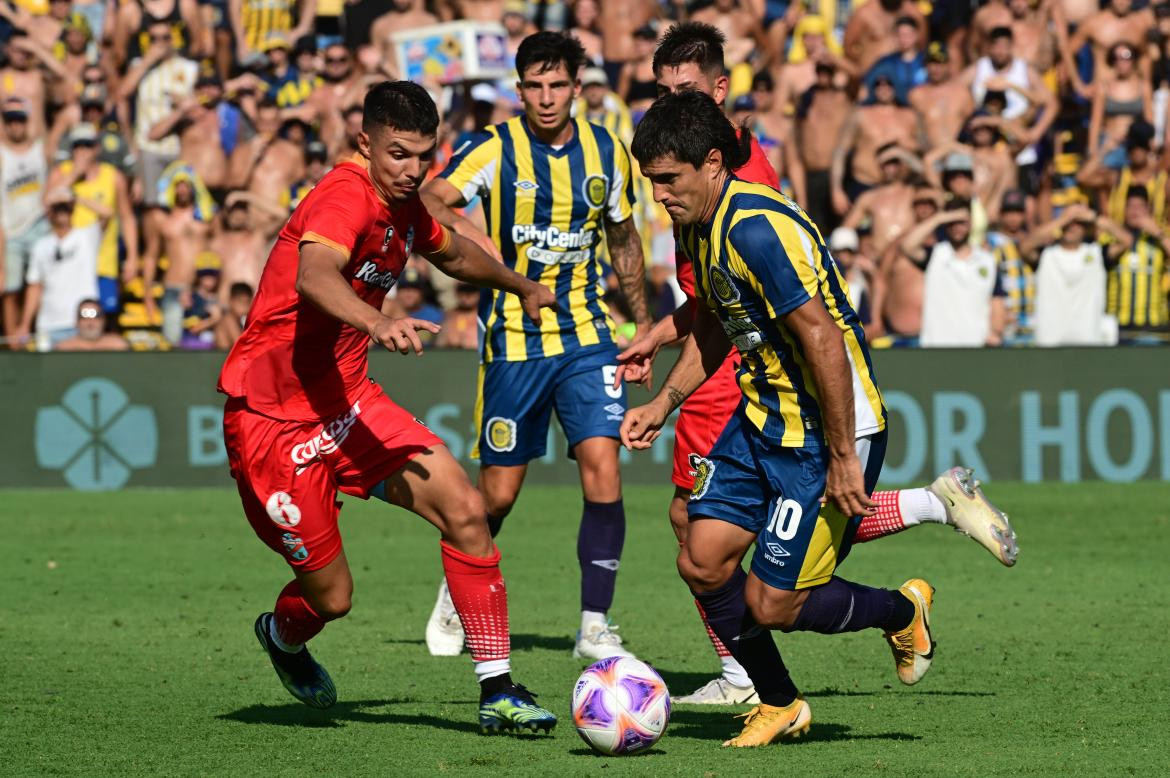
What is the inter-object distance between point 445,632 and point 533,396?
4.16 ft

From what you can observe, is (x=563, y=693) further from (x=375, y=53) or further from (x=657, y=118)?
(x=375, y=53)

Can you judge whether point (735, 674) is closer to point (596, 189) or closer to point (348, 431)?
point (348, 431)

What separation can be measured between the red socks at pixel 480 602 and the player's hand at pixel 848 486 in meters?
1.35

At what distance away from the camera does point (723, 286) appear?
20.1ft

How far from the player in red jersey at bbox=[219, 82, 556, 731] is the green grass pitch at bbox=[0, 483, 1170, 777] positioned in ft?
1.25

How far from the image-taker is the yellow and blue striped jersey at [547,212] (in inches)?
355

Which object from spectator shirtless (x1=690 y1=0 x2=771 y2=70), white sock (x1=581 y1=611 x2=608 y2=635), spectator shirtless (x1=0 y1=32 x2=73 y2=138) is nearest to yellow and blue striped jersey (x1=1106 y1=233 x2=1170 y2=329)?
spectator shirtless (x1=690 y1=0 x2=771 y2=70)

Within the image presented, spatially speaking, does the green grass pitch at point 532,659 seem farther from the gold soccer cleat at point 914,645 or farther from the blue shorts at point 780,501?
the blue shorts at point 780,501

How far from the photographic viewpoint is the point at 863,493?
5.99m

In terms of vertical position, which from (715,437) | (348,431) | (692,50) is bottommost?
(715,437)

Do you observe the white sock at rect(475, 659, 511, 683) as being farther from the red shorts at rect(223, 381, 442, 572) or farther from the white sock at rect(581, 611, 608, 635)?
the white sock at rect(581, 611, 608, 635)

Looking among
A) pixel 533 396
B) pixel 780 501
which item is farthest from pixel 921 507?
pixel 533 396

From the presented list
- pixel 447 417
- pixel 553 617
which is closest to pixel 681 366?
pixel 553 617

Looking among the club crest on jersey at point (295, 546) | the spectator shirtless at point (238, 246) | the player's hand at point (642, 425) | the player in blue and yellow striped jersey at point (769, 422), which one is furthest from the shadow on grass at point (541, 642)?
the spectator shirtless at point (238, 246)
